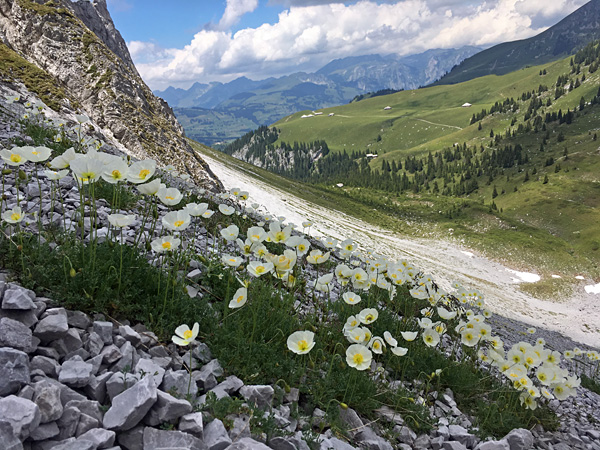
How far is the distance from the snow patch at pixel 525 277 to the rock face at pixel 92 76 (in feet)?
156

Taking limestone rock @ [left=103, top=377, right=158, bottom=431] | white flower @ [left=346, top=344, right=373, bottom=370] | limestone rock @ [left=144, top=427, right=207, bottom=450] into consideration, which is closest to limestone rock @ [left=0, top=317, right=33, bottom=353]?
limestone rock @ [left=103, top=377, right=158, bottom=431]

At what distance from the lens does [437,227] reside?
246 feet

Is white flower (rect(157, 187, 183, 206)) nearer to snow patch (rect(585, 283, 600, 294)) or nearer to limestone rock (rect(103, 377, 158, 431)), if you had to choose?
limestone rock (rect(103, 377, 158, 431))

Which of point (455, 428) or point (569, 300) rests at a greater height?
point (455, 428)

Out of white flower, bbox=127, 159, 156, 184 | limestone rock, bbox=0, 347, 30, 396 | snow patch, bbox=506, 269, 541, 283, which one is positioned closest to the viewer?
limestone rock, bbox=0, 347, 30, 396

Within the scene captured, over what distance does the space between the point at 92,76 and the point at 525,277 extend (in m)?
61.8

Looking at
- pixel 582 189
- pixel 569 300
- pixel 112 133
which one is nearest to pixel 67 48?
pixel 112 133

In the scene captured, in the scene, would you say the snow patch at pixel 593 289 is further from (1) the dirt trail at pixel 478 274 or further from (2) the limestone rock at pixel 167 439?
(2) the limestone rock at pixel 167 439

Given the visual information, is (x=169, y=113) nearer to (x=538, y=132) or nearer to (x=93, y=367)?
(x=93, y=367)

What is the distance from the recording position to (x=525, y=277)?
181 ft

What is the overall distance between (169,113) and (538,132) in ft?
672

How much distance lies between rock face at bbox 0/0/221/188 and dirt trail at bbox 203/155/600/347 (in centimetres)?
1391

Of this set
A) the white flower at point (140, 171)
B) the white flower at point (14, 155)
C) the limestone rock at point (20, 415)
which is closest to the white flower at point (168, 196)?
the white flower at point (140, 171)

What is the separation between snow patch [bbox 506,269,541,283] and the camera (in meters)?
53.5
